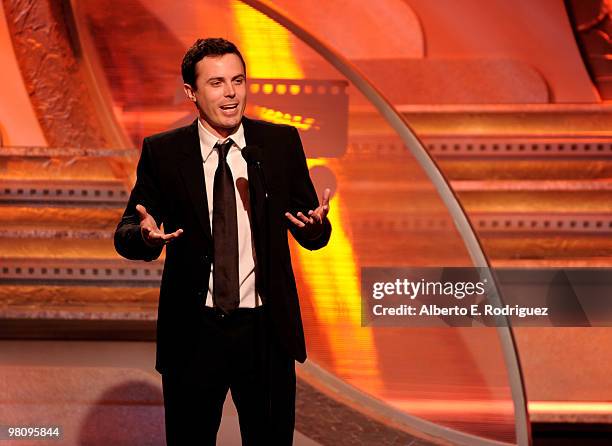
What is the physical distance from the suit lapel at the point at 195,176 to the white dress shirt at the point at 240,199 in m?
0.01

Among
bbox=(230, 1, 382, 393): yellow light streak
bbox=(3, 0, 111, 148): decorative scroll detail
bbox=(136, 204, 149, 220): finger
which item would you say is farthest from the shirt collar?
bbox=(3, 0, 111, 148): decorative scroll detail

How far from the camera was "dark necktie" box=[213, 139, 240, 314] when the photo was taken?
4.25ft

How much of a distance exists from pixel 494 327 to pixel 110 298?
1.05 m

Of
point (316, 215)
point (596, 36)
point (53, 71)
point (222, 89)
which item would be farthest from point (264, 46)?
point (316, 215)

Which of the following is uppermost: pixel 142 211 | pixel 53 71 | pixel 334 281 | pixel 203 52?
pixel 53 71

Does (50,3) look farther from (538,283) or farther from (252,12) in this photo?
(538,283)

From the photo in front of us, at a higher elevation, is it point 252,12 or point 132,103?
point 252,12

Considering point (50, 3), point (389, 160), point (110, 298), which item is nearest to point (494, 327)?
point (389, 160)

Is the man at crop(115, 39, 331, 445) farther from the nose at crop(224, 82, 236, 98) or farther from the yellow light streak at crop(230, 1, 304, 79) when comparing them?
the yellow light streak at crop(230, 1, 304, 79)

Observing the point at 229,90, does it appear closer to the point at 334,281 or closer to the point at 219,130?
the point at 219,130

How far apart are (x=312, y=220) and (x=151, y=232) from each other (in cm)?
24

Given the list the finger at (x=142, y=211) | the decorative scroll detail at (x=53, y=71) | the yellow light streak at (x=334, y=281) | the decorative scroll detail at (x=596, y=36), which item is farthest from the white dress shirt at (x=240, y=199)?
the decorative scroll detail at (x=596, y=36)

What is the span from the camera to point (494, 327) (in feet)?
7.26

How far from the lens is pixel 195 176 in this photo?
1.34m
